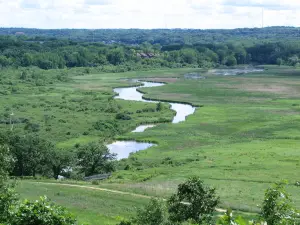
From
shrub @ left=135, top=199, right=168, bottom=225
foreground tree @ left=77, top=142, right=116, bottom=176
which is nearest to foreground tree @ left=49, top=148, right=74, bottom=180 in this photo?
foreground tree @ left=77, top=142, right=116, bottom=176

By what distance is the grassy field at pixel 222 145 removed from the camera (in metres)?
47.4

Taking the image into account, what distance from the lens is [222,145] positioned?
70.5 m

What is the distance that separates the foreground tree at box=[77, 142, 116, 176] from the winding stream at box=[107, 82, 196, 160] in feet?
23.3

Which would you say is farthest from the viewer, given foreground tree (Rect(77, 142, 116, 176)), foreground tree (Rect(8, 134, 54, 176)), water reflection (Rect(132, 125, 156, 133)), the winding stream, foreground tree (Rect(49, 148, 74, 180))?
water reflection (Rect(132, 125, 156, 133))

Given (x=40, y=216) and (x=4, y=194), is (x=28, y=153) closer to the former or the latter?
(x=4, y=194)

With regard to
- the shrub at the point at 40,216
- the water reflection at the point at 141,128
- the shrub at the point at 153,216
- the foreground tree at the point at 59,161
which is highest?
the shrub at the point at 40,216

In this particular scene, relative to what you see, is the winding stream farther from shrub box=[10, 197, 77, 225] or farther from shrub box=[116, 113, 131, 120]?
shrub box=[10, 197, 77, 225]

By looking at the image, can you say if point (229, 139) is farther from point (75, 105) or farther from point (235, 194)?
point (75, 105)

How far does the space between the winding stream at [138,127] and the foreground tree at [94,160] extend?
23.3 feet

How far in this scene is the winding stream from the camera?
227 feet

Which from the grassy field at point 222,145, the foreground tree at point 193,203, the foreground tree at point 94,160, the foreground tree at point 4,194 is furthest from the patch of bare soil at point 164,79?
the foreground tree at point 193,203

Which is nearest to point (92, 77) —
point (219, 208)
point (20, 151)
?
point (20, 151)

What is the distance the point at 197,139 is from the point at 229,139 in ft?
15.1

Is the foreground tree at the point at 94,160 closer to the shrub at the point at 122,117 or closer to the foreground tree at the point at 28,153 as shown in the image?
the foreground tree at the point at 28,153
